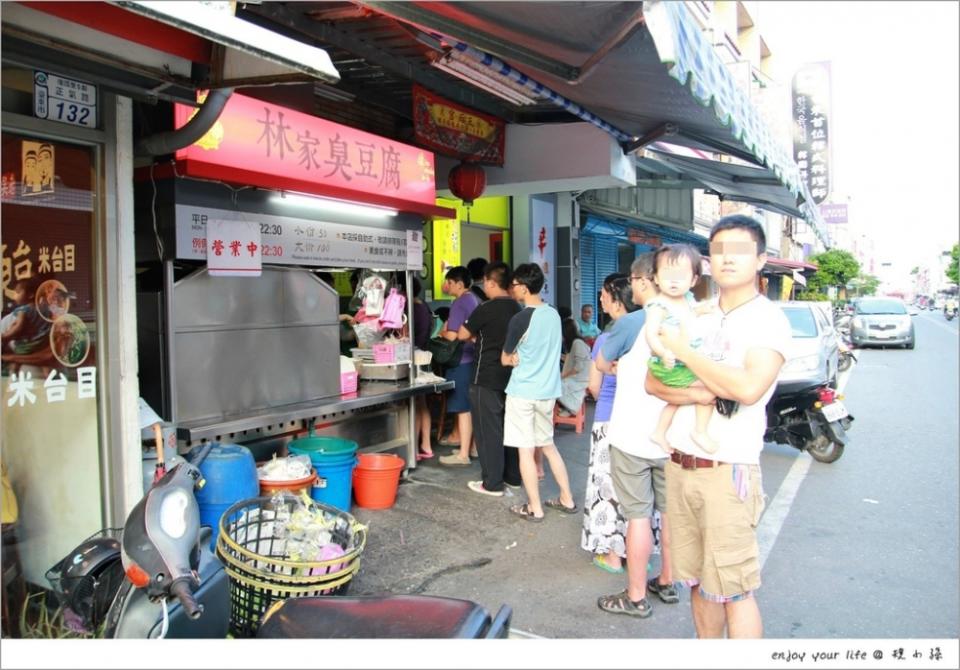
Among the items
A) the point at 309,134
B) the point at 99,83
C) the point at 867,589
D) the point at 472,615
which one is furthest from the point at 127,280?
the point at 867,589

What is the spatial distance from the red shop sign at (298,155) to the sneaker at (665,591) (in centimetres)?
329

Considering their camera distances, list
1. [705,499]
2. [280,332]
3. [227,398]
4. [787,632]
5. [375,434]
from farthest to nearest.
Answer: [375,434] → [280,332] → [227,398] → [787,632] → [705,499]

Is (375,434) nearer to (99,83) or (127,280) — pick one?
(127,280)

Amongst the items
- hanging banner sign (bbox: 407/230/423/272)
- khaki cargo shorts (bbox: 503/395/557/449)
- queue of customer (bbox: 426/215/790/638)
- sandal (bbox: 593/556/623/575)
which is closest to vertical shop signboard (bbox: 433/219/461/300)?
queue of customer (bbox: 426/215/790/638)

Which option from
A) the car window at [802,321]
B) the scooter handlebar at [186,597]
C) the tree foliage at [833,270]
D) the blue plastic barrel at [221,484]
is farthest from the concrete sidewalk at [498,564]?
the tree foliage at [833,270]

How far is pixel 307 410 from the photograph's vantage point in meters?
4.84

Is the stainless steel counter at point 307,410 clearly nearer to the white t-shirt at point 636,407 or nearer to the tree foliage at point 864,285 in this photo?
the white t-shirt at point 636,407

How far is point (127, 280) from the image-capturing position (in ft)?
11.7

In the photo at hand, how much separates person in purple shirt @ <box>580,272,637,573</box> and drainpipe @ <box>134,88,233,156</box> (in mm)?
2297

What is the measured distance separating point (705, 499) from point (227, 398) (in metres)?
3.21

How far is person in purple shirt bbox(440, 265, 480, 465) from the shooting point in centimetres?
644

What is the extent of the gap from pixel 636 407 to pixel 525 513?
1897 mm

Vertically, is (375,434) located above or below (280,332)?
below

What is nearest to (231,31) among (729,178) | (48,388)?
(48,388)
